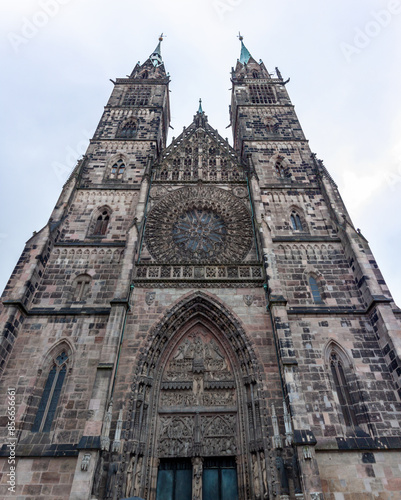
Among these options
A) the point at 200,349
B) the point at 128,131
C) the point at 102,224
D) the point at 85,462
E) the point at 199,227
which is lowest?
the point at 85,462

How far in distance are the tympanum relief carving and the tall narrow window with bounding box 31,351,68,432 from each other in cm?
332

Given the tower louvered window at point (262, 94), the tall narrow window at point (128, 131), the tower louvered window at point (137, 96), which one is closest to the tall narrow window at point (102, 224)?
the tall narrow window at point (128, 131)

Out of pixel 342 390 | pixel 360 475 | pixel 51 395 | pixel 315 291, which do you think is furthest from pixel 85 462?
pixel 315 291

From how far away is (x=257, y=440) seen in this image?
31.4ft

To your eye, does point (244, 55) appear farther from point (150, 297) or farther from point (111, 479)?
point (111, 479)

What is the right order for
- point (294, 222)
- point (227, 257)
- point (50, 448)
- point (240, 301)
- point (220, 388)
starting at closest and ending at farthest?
point (50, 448) < point (220, 388) < point (240, 301) < point (227, 257) < point (294, 222)

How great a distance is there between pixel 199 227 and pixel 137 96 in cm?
1339

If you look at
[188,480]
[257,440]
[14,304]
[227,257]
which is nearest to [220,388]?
[257,440]

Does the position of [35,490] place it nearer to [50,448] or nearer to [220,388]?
[50,448]

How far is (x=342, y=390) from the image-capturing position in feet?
34.5

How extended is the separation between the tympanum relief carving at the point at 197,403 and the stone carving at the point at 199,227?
3.78 m

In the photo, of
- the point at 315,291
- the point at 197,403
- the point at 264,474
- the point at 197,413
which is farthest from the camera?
the point at 315,291

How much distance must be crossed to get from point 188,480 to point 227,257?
789 cm

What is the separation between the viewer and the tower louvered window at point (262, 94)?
899 inches
